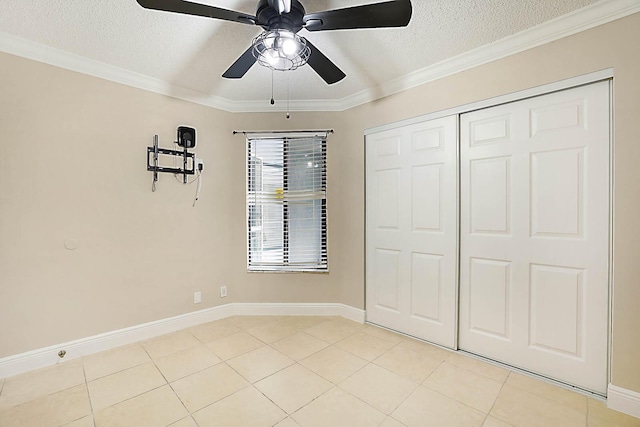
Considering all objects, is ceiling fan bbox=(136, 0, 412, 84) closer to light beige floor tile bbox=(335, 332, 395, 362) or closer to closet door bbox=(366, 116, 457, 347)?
closet door bbox=(366, 116, 457, 347)

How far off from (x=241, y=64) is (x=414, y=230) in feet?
6.60

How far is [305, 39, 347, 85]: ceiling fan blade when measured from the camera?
1813 mm

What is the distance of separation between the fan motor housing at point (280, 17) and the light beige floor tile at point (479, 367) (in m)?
2.64

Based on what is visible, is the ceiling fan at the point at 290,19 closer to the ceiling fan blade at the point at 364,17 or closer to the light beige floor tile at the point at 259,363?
the ceiling fan blade at the point at 364,17

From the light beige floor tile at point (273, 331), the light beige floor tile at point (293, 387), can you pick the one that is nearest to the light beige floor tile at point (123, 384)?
the light beige floor tile at point (293, 387)

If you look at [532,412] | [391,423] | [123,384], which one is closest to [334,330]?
[391,423]

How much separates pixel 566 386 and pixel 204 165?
3613 mm

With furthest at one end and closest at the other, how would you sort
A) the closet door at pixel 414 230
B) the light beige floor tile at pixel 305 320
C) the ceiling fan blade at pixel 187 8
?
the light beige floor tile at pixel 305 320, the closet door at pixel 414 230, the ceiling fan blade at pixel 187 8

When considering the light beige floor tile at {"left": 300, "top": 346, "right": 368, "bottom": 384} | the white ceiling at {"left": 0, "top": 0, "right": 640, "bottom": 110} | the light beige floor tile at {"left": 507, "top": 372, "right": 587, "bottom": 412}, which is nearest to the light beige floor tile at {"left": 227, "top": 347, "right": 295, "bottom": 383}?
the light beige floor tile at {"left": 300, "top": 346, "right": 368, "bottom": 384}

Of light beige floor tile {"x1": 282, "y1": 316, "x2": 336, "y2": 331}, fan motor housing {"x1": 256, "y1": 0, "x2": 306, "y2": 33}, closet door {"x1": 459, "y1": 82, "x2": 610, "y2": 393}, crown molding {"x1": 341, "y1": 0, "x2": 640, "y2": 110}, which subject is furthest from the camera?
light beige floor tile {"x1": 282, "y1": 316, "x2": 336, "y2": 331}

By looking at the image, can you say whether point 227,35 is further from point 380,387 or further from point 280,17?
point 380,387

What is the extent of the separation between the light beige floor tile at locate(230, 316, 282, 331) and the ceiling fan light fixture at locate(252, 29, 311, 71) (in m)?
2.50

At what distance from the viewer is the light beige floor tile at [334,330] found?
9.14 feet

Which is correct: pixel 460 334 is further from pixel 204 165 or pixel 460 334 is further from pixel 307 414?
pixel 204 165
